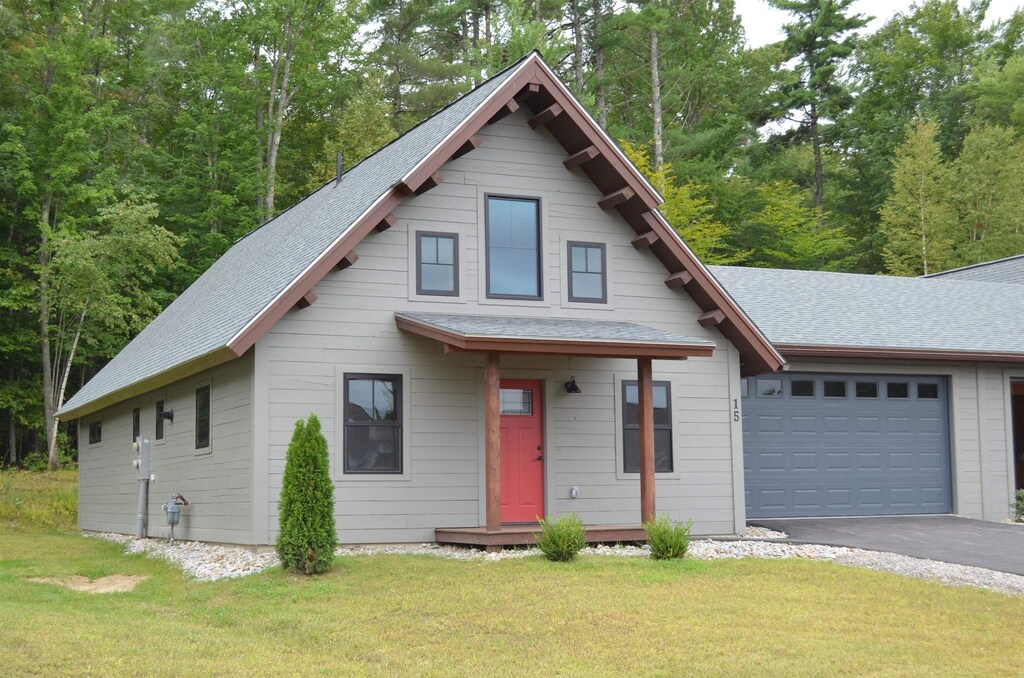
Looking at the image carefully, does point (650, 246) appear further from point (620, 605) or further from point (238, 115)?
point (238, 115)

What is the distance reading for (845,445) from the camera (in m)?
18.8

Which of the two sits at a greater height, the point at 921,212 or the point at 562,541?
the point at 921,212

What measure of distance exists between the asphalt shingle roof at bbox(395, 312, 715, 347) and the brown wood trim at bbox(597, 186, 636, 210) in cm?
169

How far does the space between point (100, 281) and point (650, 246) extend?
1658cm

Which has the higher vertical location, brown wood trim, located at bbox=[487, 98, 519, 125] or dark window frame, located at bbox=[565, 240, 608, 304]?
brown wood trim, located at bbox=[487, 98, 519, 125]

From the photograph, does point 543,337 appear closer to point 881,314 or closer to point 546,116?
point 546,116

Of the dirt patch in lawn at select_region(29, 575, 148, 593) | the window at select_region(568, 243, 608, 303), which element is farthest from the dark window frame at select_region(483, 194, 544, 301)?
the dirt patch in lawn at select_region(29, 575, 148, 593)

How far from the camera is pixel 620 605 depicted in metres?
10.1

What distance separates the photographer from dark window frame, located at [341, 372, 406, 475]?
552 inches

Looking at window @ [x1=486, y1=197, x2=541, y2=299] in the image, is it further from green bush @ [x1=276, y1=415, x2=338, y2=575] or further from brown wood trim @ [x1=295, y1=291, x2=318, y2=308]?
green bush @ [x1=276, y1=415, x2=338, y2=575]

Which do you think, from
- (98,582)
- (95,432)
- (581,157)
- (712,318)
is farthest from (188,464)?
(712,318)

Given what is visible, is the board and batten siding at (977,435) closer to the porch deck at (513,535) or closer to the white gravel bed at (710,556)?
the white gravel bed at (710,556)

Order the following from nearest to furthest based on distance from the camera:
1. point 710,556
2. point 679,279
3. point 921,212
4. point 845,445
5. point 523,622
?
1. point 523,622
2. point 710,556
3. point 679,279
4. point 845,445
5. point 921,212

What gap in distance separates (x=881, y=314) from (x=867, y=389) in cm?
214
